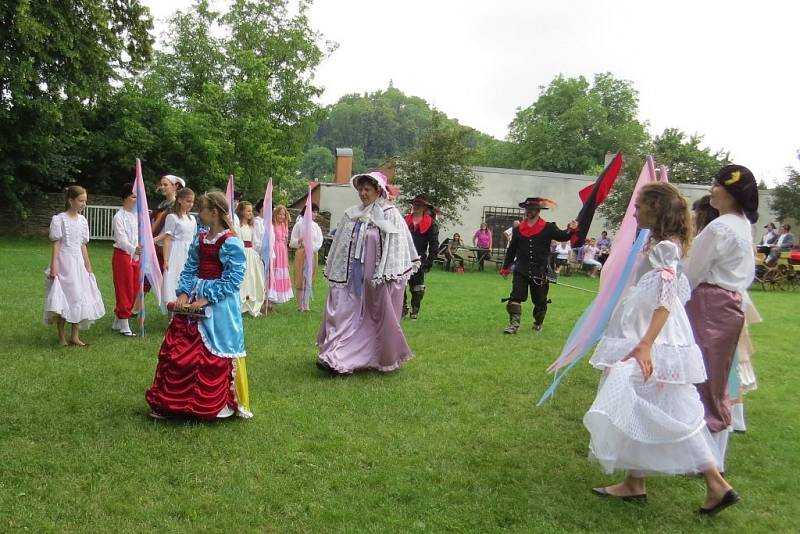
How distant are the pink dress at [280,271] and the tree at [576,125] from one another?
44510 mm

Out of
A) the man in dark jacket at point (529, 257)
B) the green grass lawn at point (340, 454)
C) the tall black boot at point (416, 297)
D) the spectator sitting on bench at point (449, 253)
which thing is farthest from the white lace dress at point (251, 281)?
the spectator sitting on bench at point (449, 253)

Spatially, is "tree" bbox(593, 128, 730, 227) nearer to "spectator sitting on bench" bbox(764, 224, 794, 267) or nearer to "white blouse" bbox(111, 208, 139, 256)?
"spectator sitting on bench" bbox(764, 224, 794, 267)

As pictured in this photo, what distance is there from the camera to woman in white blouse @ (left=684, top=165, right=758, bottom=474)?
3963 millimetres

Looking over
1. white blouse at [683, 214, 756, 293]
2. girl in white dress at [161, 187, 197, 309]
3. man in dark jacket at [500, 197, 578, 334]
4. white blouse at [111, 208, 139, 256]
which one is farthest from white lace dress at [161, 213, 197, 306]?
white blouse at [683, 214, 756, 293]

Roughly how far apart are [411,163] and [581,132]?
35.0 meters

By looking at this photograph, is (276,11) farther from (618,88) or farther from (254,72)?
(618,88)

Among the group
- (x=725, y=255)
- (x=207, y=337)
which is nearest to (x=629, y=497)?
(x=725, y=255)

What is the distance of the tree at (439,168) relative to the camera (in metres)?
23.7

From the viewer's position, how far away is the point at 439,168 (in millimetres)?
23781

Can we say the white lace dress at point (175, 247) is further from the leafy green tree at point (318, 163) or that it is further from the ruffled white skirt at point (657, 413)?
the leafy green tree at point (318, 163)

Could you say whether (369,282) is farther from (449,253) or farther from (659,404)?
(449,253)

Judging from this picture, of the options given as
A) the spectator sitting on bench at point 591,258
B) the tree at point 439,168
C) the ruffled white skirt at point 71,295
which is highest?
the tree at point 439,168

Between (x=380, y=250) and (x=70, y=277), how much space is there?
3.50 metres

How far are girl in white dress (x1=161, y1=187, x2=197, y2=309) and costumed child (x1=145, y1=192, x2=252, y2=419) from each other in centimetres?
337
